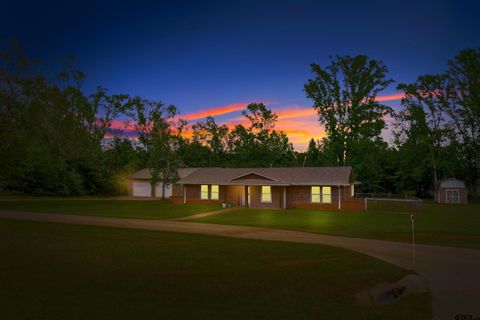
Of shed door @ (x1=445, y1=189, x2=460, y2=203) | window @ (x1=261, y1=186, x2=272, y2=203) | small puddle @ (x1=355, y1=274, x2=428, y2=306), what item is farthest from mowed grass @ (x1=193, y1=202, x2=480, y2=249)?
shed door @ (x1=445, y1=189, x2=460, y2=203)

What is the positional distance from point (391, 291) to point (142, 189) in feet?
179

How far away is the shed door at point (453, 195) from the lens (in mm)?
52188

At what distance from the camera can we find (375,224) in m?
29.0

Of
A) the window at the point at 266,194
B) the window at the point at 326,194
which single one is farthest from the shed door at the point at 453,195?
the window at the point at 266,194

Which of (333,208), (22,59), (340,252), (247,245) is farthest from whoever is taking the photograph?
(333,208)

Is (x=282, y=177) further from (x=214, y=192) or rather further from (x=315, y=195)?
(x=214, y=192)

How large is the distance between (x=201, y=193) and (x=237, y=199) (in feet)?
14.6

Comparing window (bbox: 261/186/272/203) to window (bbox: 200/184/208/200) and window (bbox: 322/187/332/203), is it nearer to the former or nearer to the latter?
window (bbox: 322/187/332/203)

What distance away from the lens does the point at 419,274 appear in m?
13.4

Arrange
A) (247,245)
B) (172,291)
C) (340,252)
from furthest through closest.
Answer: (247,245) < (340,252) < (172,291)

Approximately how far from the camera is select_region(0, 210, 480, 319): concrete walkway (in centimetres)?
1041

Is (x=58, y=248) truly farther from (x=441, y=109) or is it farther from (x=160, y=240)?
(x=441, y=109)

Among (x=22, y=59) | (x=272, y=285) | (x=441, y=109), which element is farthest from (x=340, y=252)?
(x=441, y=109)

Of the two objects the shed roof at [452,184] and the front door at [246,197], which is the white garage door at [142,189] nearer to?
the front door at [246,197]
